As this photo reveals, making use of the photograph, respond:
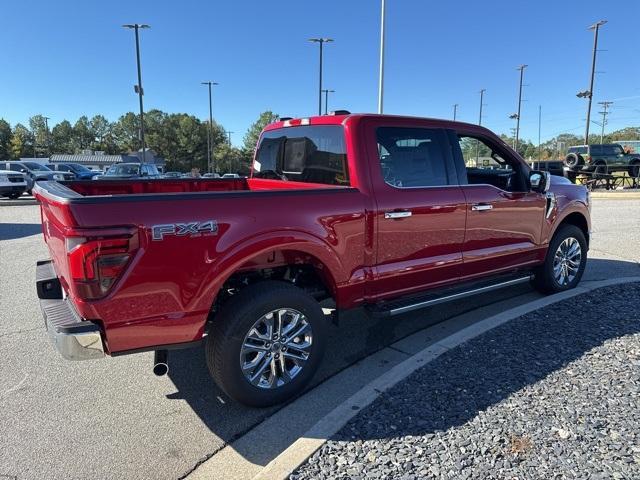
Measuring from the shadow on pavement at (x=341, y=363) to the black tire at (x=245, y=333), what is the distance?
0.46 ft

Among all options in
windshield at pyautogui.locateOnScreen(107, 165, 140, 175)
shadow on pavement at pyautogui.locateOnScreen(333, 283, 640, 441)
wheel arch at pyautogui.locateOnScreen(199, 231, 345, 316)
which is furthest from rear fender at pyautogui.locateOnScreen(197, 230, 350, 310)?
windshield at pyautogui.locateOnScreen(107, 165, 140, 175)

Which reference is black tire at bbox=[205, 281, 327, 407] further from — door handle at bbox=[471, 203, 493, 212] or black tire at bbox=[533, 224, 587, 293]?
black tire at bbox=[533, 224, 587, 293]

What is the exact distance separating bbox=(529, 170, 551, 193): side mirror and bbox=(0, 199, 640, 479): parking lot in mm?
1284

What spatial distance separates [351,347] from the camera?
13.5 ft

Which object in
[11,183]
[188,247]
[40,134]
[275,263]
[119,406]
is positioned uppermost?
[40,134]

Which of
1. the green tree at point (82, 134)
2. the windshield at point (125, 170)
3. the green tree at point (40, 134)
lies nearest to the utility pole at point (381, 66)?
the windshield at point (125, 170)

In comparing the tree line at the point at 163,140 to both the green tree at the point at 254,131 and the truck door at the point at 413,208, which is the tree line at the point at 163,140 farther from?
the truck door at the point at 413,208

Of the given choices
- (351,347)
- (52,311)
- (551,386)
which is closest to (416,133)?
(351,347)

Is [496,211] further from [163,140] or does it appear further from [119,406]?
[163,140]

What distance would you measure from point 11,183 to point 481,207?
21757 millimetres

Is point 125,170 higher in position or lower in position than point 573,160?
lower

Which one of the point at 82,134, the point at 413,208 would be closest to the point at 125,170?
the point at 413,208

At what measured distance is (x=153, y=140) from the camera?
3369 inches

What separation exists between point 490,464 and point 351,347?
71.6 inches
